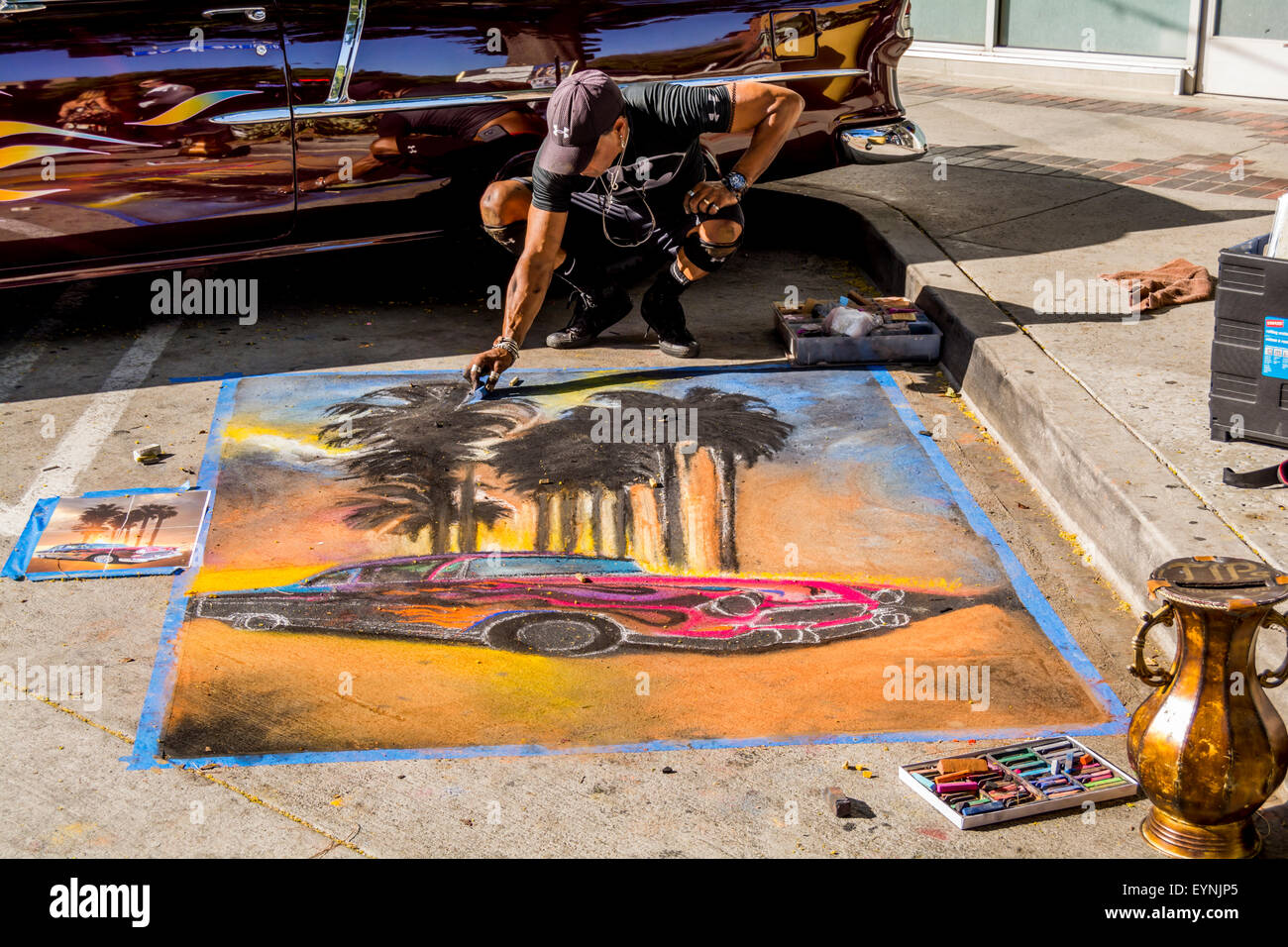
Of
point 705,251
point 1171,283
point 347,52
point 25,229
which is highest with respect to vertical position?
point 347,52

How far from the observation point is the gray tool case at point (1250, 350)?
13.9 ft

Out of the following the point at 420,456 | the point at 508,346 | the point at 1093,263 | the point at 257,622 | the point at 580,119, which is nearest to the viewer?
the point at 257,622

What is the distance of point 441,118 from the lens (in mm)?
6191

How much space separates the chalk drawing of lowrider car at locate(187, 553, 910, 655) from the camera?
3918 millimetres

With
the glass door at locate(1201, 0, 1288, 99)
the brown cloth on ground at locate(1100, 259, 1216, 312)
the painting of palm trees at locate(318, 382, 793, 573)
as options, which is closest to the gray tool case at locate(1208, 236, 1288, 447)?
the brown cloth on ground at locate(1100, 259, 1216, 312)

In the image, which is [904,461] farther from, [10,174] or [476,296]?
[10,174]

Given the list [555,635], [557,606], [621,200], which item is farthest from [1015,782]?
[621,200]

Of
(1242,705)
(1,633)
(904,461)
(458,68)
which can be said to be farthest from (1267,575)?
(458,68)

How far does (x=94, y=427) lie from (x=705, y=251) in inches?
A: 107

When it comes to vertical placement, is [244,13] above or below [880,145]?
above

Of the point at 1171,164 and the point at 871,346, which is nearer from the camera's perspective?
the point at 871,346

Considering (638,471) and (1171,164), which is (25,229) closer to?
(638,471)

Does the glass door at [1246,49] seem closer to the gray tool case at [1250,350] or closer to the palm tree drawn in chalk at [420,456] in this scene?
the gray tool case at [1250,350]

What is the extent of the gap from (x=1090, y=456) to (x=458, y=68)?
3.41 metres
